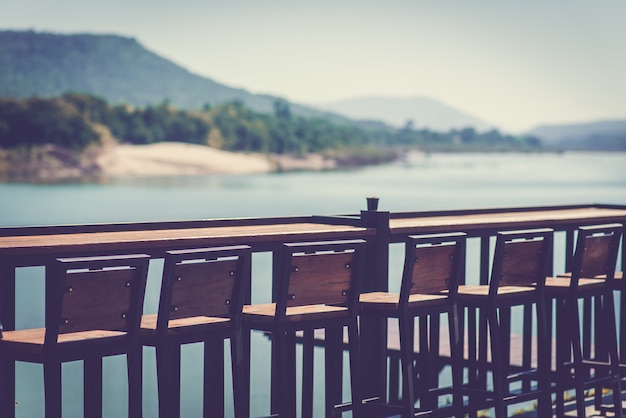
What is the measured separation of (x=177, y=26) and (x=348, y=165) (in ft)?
95.6

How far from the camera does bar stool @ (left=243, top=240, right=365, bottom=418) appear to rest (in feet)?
10.5

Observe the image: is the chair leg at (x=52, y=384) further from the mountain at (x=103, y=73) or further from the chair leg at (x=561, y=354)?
the mountain at (x=103, y=73)

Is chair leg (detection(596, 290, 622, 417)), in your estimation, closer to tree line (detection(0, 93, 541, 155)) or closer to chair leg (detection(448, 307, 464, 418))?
chair leg (detection(448, 307, 464, 418))

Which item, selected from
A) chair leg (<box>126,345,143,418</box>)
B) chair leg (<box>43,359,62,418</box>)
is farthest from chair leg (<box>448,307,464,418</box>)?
chair leg (<box>43,359,62,418</box>)

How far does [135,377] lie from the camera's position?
2.88 m

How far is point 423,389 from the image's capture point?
157 inches

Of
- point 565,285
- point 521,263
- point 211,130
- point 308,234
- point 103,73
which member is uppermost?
point 103,73

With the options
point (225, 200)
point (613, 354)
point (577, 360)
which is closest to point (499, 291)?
point (577, 360)

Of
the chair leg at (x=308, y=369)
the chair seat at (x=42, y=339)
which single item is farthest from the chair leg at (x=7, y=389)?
the chair leg at (x=308, y=369)

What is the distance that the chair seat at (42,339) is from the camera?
2.74 metres

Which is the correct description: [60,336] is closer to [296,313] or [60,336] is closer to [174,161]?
[296,313]

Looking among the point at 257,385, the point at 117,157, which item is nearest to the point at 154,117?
the point at 117,157

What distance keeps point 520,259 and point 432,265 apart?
0.55m

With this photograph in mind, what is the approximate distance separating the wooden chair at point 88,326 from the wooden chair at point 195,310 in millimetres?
103
